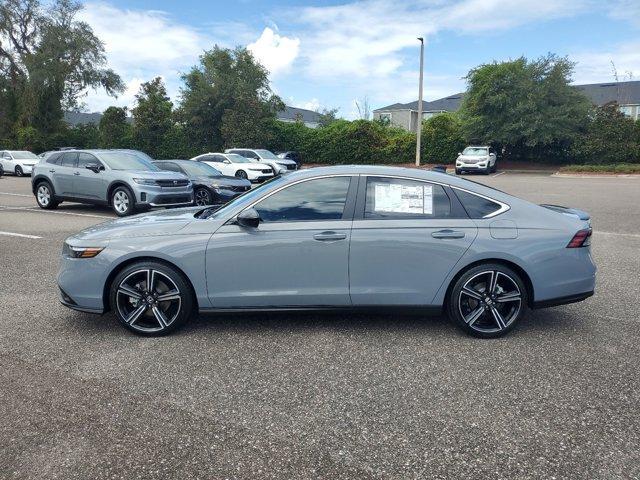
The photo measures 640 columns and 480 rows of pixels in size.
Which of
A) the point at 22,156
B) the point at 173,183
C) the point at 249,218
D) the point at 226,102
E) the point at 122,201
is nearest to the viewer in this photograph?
the point at 249,218

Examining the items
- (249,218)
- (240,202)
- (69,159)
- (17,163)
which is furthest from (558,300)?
(17,163)

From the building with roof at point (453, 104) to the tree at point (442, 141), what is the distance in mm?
20796

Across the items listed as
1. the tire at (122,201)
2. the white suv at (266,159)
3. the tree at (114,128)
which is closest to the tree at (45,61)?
the tree at (114,128)

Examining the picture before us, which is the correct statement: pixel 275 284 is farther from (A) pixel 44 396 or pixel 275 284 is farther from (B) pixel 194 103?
(B) pixel 194 103

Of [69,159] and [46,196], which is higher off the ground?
[69,159]

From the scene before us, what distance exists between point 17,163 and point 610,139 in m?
36.5

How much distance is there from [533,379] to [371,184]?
201cm

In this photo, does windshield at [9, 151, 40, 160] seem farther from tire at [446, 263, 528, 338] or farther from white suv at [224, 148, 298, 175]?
tire at [446, 263, 528, 338]

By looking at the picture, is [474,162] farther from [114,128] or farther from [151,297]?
[114,128]

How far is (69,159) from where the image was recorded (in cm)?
1303

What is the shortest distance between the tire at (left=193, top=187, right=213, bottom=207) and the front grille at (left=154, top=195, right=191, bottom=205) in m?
1.40

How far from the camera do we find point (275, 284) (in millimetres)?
4418

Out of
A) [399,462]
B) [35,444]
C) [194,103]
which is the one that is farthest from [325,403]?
[194,103]

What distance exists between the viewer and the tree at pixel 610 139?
34250 millimetres
